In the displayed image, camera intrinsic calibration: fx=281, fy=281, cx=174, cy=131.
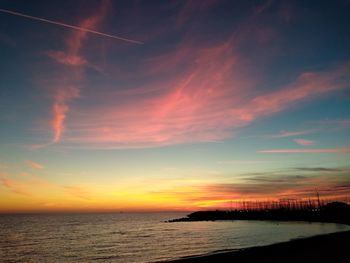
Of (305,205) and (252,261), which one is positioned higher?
(305,205)

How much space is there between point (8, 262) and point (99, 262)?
12.9m

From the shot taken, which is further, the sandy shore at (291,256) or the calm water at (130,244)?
the calm water at (130,244)

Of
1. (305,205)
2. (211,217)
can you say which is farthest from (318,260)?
(305,205)

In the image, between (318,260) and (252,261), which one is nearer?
(318,260)

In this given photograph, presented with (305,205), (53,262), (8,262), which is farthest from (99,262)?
(305,205)

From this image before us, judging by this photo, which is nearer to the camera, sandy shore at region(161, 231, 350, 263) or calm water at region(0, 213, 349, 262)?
sandy shore at region(161, 231, 350, 263)

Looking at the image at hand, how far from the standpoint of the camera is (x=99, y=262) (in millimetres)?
34625

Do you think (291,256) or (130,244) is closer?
(291,256)

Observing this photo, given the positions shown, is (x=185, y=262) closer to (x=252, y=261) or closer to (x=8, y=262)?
(x=252, y=261)

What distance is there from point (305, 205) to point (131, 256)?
17947 centimetres

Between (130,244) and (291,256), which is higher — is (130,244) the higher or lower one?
the lower one

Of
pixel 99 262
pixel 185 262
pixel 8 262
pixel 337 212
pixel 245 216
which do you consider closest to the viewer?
pixel 185 262

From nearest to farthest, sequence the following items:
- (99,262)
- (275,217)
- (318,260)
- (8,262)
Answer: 1. (318,260)
2. (99,262)
3. (8,262)
4. (275,217)

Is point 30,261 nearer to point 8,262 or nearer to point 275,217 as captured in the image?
point 8,262
